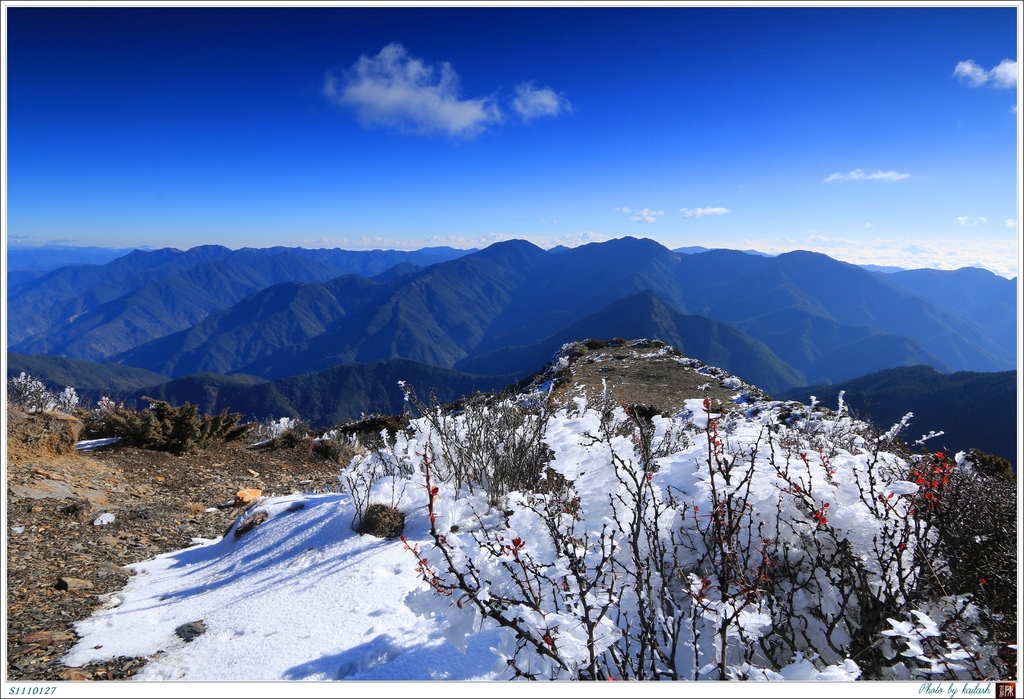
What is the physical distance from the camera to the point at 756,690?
171 centimetres

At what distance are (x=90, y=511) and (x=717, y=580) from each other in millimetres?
5716

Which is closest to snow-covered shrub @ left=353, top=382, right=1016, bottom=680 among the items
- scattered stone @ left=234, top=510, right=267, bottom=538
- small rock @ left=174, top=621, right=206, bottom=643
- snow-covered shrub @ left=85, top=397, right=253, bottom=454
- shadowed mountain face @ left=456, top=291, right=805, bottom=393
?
small rock @ left=174, top=621, right=206, bottom=643

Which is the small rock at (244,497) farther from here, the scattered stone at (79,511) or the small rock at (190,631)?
the small rock at (190,631)

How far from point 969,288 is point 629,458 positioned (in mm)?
257158

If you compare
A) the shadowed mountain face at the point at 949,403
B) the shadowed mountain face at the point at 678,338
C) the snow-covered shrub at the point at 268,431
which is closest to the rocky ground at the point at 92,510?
the snow-covered shrub at the point at 268,431

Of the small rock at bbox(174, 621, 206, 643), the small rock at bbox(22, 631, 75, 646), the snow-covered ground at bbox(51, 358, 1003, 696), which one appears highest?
the snow-covered ground at bbox(51, 358, 1003, 696)

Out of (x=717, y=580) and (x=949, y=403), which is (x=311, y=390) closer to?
(x=949, y=403)

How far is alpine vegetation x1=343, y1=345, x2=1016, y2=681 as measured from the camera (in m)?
1.61

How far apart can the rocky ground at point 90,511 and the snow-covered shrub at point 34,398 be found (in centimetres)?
152

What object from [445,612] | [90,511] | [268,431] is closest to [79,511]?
[90,511]

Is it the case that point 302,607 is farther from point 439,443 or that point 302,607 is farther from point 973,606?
point 973,606

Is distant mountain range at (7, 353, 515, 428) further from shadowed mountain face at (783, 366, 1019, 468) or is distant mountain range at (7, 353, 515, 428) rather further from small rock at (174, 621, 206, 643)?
small rock at (174, 621, 206, 643)

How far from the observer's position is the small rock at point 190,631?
241cm

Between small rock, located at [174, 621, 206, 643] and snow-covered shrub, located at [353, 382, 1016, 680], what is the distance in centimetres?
134
